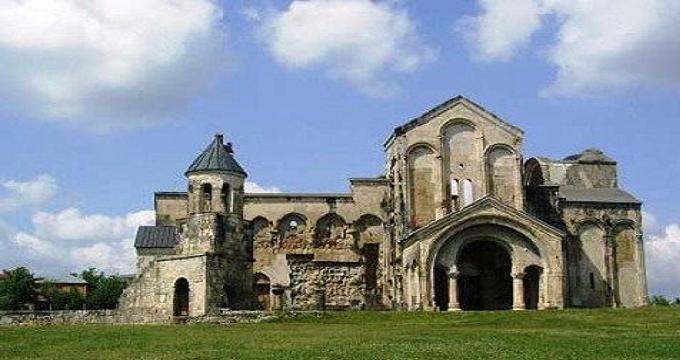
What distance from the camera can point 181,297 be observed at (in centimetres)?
4625

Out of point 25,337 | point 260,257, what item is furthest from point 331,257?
point 25,337

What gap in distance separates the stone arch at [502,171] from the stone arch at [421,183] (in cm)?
361

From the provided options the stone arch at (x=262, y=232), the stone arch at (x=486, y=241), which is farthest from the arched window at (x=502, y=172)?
the stone arch at (x=262, y=232)

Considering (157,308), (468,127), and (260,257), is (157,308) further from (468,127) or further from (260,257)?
(468,127)

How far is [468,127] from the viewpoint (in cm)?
5534

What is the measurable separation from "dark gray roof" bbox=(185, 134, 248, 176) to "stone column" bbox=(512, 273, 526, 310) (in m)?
16.4

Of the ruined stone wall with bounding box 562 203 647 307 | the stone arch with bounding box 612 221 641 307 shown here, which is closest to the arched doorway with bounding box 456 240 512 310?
the ruined stone wall with bounding box 562 203 647 307

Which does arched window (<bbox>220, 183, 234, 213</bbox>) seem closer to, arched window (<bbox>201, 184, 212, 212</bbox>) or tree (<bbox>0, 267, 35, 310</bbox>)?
arched window (<bbox>201, 184, 212, 212</bbox>)

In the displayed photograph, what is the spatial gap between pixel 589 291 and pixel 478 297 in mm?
7234

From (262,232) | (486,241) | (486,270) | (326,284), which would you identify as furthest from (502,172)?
(262,232)

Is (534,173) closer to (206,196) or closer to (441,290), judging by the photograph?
(441,290)

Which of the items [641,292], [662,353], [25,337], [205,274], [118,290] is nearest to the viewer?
[662,353]

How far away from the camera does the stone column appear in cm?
4790

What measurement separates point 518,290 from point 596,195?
42.9 ft
